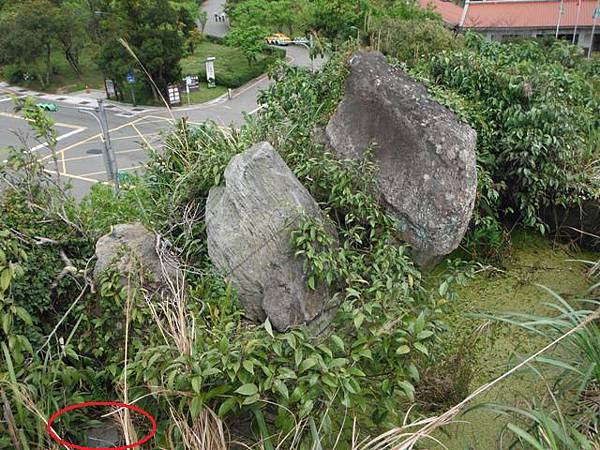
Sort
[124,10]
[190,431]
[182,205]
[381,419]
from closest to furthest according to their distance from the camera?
[190,431] < [381,419] < [182,205] < [124,10]

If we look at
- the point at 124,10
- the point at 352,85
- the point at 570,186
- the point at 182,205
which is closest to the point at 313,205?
the point at 182,205

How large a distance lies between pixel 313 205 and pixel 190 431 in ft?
4.81

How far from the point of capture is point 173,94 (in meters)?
17.5

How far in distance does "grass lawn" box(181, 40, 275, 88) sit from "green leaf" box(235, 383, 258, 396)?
59.0 ft

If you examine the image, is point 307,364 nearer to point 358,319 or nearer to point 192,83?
point 358,319

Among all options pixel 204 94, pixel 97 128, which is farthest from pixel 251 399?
pixel 204 94

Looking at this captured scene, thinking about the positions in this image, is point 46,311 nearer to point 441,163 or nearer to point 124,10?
point 441,163

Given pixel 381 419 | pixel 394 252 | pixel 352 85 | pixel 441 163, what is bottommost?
pixel 381 419

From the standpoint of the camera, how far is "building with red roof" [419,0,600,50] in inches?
680

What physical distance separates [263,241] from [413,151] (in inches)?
48.1

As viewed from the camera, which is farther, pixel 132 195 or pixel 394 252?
pixel 132 195

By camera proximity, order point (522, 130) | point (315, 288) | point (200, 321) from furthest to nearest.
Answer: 1. point (522, 130)
2. point (315, 288)
3. point (200, 321)

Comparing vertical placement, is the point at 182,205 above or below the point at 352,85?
below

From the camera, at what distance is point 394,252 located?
118 inches
